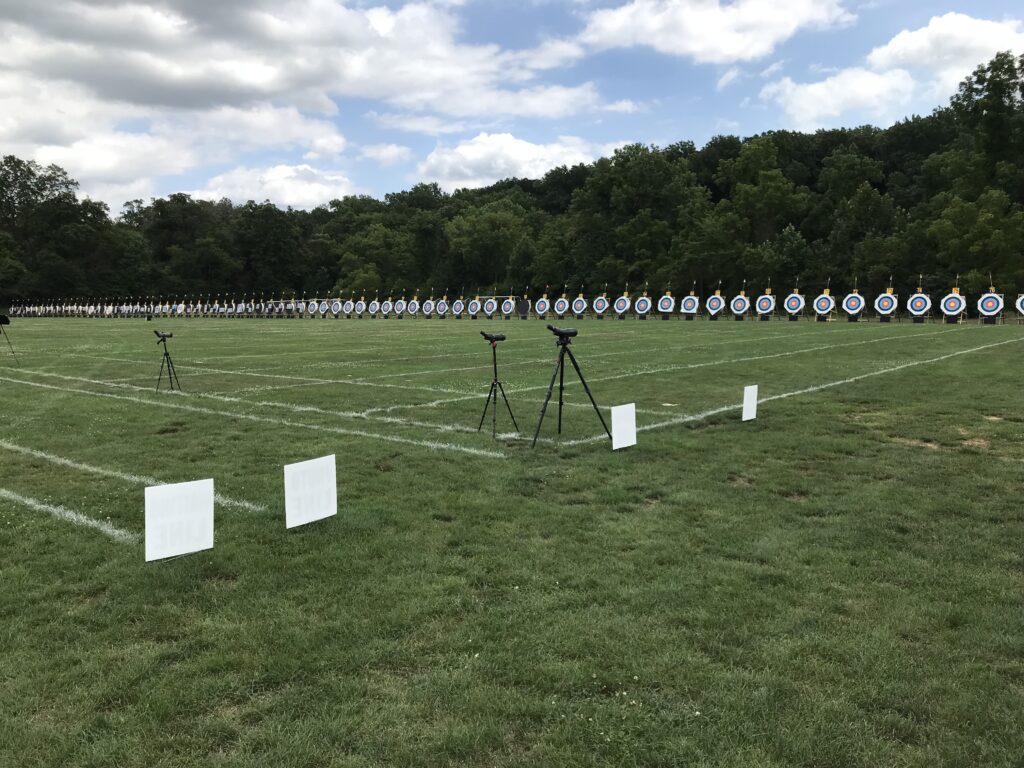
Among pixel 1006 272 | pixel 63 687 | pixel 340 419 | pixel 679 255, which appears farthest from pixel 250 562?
pixel 679 255

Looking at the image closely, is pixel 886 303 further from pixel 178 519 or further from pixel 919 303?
pixel 178 519

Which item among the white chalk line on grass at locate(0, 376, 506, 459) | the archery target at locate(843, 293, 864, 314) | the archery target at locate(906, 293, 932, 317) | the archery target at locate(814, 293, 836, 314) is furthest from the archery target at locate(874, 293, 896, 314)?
the white chalk line on grass at locate(0, 376, 506, 459)

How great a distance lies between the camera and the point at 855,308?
1307 inches

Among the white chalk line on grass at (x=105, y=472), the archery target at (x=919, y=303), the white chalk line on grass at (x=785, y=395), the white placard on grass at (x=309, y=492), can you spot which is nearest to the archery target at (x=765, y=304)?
the archery target at (x=919, y=303)

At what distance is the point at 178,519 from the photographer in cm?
398

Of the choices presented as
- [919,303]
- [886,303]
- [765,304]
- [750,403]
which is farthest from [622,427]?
[765,304]

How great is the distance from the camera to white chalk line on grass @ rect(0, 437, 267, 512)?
16.7 ft

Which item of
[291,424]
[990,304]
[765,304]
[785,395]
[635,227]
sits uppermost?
[635,227]

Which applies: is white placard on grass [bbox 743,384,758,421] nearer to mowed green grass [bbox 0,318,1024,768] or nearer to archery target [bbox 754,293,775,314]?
mowed green grass [bbox 0,318,1024,768]

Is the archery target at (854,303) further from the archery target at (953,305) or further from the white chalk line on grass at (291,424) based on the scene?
the white chalk line on grass at (291,424)

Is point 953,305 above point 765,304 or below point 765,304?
below

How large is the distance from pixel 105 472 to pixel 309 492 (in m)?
2.62

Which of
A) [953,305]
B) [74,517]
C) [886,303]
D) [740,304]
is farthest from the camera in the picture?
[740,304]

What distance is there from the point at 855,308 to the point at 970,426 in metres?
28.3
